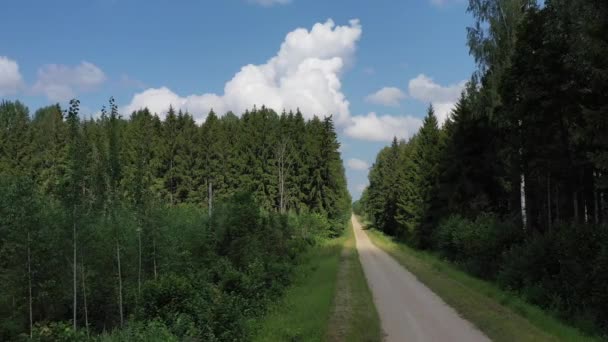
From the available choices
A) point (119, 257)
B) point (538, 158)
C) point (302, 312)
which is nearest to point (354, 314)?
point (302, 312)

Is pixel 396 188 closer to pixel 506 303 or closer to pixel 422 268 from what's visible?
pixel 422 268

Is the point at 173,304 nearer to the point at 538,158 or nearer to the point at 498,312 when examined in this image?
the point at 498,312

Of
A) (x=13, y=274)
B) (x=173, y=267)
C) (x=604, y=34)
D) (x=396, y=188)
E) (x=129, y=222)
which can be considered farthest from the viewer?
(x=396, y=188)

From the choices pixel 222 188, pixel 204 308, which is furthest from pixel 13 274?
pixel 222 188

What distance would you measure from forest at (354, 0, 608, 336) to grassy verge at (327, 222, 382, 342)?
5.35m

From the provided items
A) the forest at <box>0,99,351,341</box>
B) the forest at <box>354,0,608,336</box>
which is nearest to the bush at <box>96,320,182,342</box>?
the forest at <box>0,99,351,341</box>

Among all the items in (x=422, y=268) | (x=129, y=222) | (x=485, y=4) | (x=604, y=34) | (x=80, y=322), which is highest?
(x=485, y=4)

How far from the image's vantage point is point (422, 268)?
2620 cm

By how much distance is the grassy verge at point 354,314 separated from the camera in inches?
445

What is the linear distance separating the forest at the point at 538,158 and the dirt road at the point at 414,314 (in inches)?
125

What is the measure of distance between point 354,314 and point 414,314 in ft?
5.77

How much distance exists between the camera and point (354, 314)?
44.6 feet

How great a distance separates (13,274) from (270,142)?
47.8 m

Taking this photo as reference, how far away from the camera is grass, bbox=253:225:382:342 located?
37.6ft
